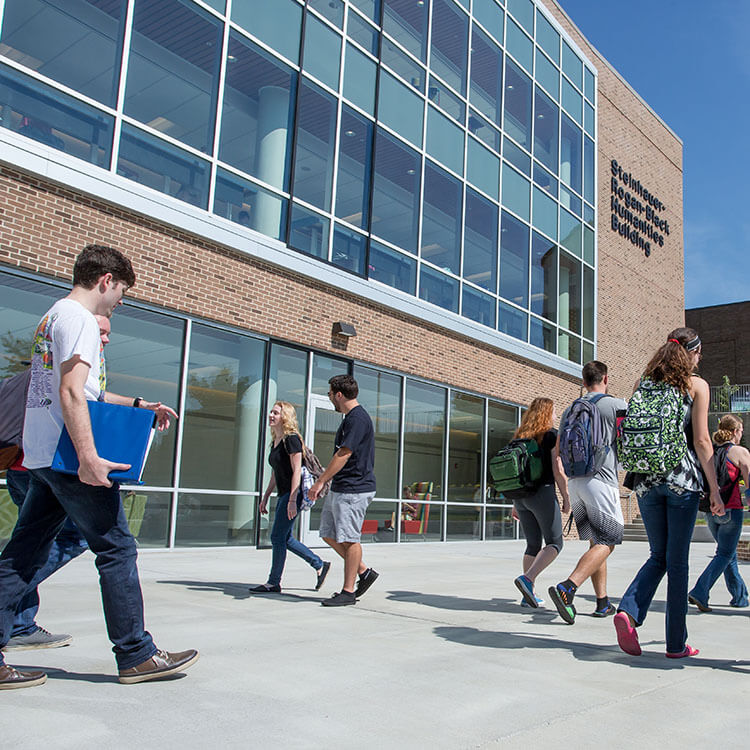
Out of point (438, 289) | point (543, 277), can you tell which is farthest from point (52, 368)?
point (543, 277)

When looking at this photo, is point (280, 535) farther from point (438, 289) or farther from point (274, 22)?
point (438, 289)

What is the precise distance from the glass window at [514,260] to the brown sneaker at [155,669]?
1453 cm

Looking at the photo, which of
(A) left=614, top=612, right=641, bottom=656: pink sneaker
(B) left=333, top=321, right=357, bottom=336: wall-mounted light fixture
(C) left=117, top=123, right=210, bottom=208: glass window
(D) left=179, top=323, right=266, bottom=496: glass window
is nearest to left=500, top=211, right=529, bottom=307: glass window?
(B) left=333, top=321, right=357, bottom=336: wall-mounted light fixture

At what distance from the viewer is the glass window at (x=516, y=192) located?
17.6 metres

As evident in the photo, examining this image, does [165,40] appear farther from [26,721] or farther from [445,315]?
[26,721]

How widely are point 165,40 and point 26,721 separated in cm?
1040

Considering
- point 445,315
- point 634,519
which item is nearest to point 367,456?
Answer: point 445,315

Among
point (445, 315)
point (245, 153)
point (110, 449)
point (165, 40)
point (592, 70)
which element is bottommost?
point (110, 449)

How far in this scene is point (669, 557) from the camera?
4.12m

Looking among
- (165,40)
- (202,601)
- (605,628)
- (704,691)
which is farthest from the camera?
(165,40)

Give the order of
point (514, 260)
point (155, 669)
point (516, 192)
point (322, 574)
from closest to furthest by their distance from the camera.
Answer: point (155, 669) < point (322, 574) < point (514, 260) < point (516, 192)

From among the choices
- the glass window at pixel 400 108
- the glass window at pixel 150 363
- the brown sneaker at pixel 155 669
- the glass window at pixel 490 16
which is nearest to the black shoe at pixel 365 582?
the brown sneaker at pixel 155 669

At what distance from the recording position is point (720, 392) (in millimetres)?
38469

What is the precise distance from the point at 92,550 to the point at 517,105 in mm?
17652
